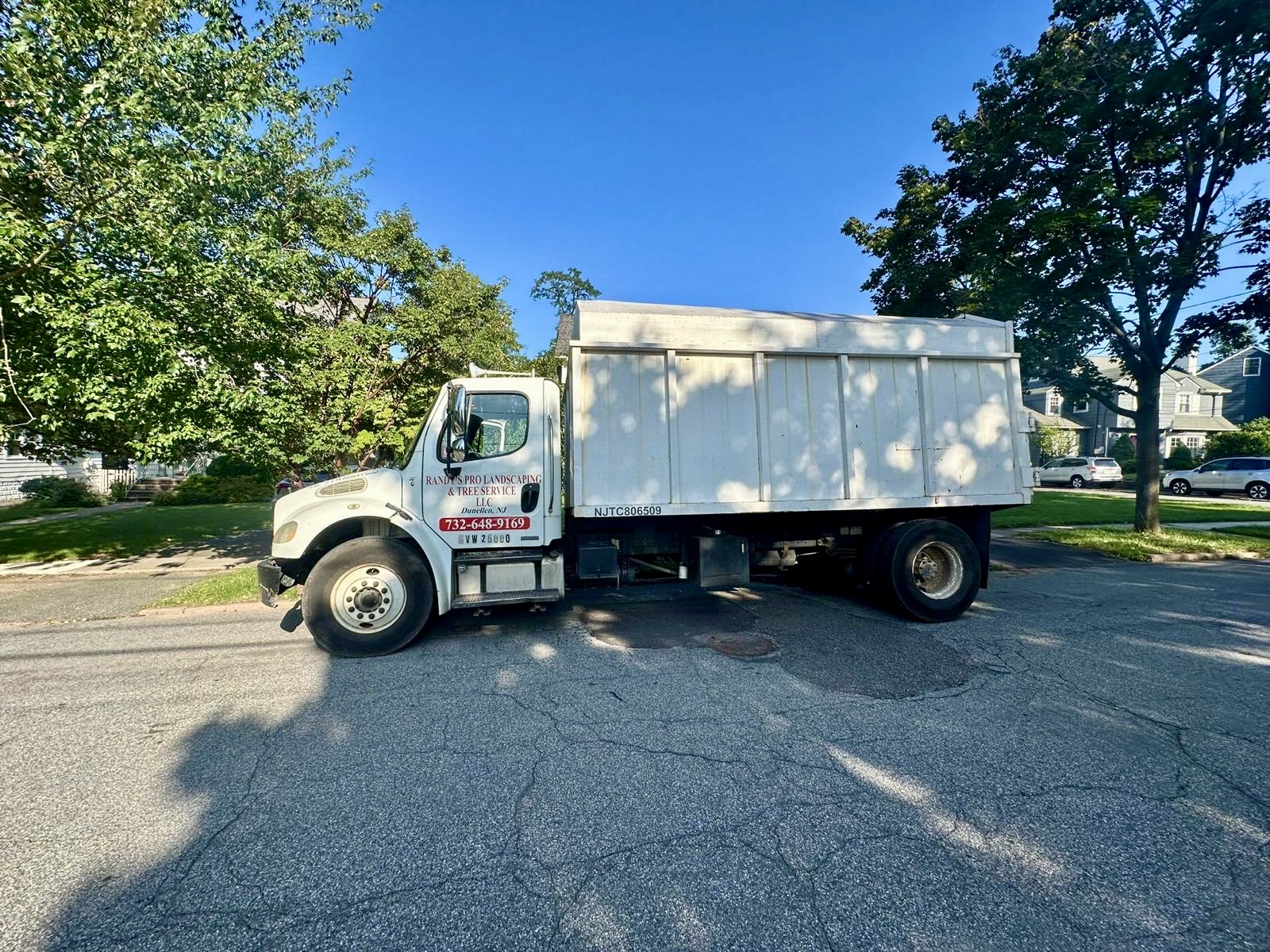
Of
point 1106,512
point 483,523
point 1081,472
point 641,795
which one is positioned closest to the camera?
point 641,795

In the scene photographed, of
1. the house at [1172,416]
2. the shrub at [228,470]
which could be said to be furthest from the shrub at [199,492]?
the house at [1172,416]

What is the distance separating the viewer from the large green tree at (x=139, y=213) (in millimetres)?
5695

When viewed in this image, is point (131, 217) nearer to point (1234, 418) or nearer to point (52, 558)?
point (52, 558)

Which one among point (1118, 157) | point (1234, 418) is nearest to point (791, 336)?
point (1118, 157)

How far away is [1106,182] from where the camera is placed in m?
9.32

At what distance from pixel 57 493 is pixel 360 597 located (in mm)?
20643

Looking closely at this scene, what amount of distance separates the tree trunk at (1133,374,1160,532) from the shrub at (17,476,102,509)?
94.2 ft

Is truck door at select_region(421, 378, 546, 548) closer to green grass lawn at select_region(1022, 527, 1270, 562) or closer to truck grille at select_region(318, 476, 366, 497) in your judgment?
truck grille at select_region(318, 476, 366, 497)

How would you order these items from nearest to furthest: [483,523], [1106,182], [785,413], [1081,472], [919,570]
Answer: [483,523], [785,413], [919,570], [1106,182], [1081,472]

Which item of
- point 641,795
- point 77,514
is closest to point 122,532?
point 77,514

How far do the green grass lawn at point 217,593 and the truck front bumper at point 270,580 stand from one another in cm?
141

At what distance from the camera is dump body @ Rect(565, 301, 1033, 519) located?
18.1 feet

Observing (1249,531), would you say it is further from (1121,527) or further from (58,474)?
(58,474)

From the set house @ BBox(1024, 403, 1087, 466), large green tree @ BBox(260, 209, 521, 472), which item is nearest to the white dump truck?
large green tree @ BBox(260, 209, 521, 472)
